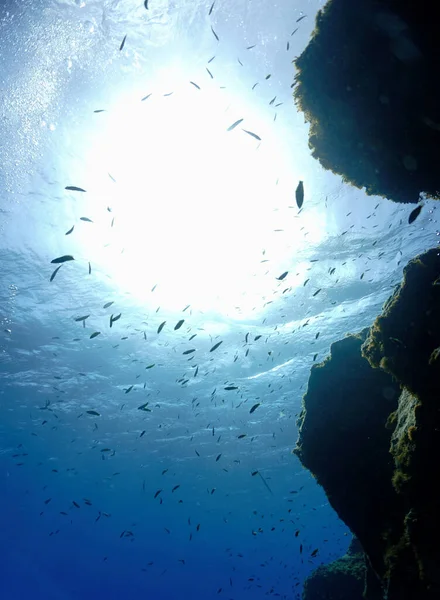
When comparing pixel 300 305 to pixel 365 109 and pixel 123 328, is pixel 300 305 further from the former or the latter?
pixel 365 109

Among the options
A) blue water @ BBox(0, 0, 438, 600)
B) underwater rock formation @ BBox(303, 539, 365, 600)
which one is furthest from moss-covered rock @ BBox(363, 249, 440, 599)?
underwater rock formation @ BBox(303, 539, 365, 600)

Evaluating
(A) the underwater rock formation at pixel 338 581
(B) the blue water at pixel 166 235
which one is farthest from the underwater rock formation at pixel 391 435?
(B) the blue water at pixel 166 235

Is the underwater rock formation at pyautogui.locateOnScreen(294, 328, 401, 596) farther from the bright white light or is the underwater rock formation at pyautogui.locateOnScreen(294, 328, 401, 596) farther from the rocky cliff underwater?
the bright white light

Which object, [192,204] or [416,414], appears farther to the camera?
[192,204]

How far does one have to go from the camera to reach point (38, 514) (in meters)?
56.3

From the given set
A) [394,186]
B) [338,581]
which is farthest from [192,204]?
[338,581]

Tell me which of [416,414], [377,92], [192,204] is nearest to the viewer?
[416,414]

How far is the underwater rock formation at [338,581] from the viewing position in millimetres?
13336

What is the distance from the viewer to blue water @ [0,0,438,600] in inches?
351

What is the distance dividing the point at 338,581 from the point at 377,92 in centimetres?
1718

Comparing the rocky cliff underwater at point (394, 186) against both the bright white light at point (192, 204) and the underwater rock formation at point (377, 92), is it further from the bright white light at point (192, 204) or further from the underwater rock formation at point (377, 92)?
the bright white light at point (192, 204)

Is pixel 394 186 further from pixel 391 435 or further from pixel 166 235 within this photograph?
pixel 166 235

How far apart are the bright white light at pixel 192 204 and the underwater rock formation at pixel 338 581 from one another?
1220 centimetres

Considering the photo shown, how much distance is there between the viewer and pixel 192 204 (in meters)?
13.1
